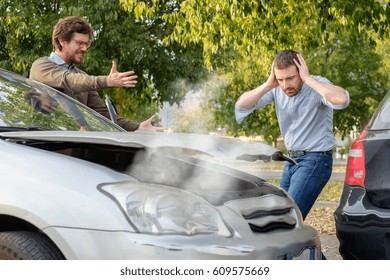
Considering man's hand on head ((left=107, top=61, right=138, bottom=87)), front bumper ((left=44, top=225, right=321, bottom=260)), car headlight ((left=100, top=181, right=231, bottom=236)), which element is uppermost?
man's hand on head ((left=107, top=61, right=138, bottom=87))

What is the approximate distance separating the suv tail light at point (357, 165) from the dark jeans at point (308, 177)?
78cm

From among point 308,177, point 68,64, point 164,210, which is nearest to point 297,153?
point 308,177

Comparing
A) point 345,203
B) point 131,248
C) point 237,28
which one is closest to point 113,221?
point 131,248

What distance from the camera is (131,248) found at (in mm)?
2750

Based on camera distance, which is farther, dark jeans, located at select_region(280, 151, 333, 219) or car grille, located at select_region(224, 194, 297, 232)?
dark jeans, located at select_region(280, 151, 333, 219)

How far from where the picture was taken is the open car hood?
10.1ft

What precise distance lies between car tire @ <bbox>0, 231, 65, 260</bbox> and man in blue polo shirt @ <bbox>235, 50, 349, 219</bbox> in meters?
2.30

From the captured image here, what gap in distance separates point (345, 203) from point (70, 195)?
173 cm

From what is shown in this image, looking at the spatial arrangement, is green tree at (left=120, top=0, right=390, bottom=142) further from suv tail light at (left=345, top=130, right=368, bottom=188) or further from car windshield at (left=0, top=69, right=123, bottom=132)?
suv tail light at (left=345, top=130, right=368, bottom=188)

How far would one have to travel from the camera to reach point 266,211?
3.26 metres

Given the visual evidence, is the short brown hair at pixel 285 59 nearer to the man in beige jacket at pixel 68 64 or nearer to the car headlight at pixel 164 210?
the man in beige jacket at pixel 68 64

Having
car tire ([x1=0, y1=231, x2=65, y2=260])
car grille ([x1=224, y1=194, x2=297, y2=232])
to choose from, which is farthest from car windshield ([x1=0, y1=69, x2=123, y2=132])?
car grille ([x1=224, y1=194, x2=297, y2=232])

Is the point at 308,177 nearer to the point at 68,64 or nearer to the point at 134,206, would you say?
the point at 68,64
